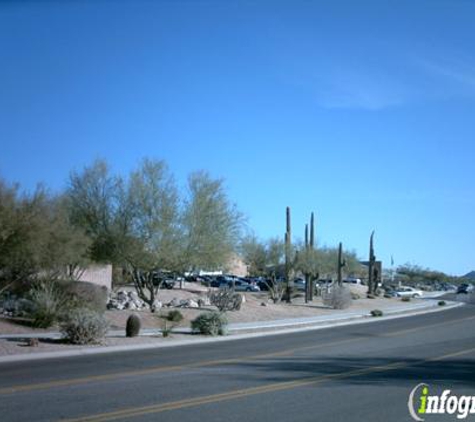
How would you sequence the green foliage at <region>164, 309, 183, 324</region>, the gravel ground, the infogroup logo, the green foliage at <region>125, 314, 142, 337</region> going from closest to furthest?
1. the infogroup logo
2. the gravel ground
3. the green foliage at <region>125, 314, 142, 337</region>
4. the green foliage at <region>164, 309, 183, 324</region>

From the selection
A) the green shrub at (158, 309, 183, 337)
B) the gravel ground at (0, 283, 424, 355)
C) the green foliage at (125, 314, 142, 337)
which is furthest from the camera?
the green shrub at (158, 309, 183, 337)

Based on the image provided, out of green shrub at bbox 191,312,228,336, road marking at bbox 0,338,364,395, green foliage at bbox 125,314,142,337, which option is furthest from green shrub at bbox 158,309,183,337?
road marking at bbox 0,338,364,395

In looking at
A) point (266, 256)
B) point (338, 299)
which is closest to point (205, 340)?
point (338, 299)

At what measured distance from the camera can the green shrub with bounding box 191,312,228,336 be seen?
2669 cm

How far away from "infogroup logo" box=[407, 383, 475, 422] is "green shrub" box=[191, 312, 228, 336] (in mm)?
14588

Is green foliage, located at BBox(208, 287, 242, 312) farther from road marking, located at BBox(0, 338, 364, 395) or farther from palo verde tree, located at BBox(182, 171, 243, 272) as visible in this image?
road marking, located at BBox(0, 338, 364, 395)

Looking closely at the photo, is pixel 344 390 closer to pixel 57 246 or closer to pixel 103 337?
pixel 103 337

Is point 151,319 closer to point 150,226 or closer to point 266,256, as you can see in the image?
point 150,226

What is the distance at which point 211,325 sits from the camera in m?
26.7

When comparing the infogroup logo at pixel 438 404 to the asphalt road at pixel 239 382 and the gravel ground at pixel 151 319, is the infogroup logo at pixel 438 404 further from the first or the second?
the gravel ground at pixel 151 319

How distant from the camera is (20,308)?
2759cm

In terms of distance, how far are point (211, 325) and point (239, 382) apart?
42.7 ft

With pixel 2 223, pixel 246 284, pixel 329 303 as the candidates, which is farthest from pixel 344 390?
pixel 246 284

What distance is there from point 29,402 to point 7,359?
7.26 metres
